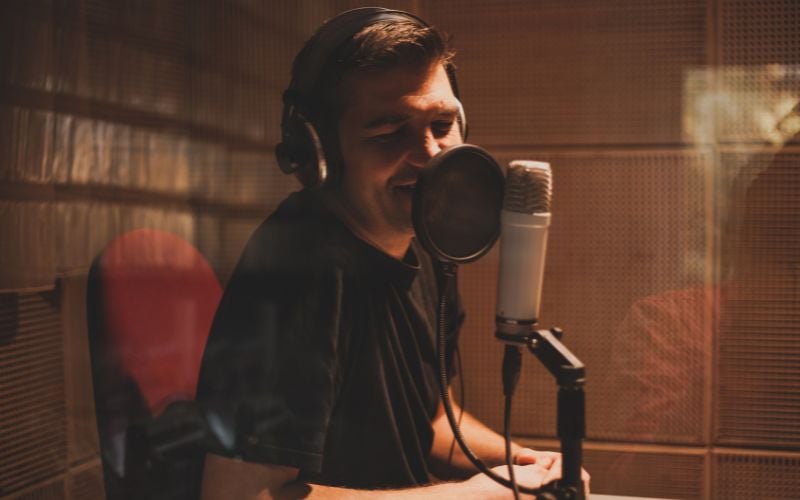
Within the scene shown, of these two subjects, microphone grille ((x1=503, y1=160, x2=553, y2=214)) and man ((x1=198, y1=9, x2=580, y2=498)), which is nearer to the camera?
microphone grille ((x1=503, y1=160, x2=553, y2=214))

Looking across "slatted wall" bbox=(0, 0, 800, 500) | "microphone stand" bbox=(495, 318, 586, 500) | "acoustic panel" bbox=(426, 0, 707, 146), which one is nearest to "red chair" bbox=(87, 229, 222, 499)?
"slatted wall" bbox=(0, 0, 800, 500)

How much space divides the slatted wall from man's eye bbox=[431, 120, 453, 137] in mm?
429

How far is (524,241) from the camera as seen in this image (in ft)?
2.72

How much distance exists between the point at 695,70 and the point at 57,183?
4.18 ft

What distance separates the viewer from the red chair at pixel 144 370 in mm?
1069

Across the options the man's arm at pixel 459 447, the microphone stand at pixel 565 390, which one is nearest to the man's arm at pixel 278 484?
the microphone stand at pixel 565 390

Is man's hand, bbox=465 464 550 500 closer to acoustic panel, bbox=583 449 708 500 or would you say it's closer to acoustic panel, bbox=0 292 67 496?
acoustic panel, bbox=583 449 708 500

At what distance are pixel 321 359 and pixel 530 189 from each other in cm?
44

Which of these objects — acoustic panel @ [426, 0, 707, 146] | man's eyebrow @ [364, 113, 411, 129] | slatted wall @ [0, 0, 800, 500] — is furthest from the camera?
acoustic panel @ [426, 0, 707, 146]

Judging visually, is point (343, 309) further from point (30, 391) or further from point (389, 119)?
point (30, 391)

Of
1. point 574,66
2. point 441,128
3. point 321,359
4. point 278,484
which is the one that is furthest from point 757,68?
point 278,484

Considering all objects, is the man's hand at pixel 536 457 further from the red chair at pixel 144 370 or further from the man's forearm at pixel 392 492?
the red chair at pixel 144 370

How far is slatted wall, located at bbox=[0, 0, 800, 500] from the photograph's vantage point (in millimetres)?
1268

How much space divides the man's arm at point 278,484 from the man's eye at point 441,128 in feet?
1.80
